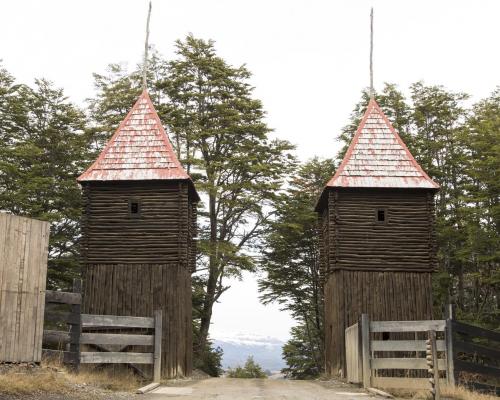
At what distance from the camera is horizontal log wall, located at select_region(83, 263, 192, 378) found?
25.3 metres

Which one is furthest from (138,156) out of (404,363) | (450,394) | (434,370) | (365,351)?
(434,370)

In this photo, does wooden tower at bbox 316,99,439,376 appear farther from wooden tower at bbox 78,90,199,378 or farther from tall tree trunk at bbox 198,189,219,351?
tall tree trunk at bbox 198,189,219,351

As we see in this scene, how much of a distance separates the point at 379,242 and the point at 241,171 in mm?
12854

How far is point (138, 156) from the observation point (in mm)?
27312

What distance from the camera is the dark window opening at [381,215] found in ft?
89.4

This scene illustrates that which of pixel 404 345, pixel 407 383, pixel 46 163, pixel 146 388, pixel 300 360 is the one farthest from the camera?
pixel 300 360

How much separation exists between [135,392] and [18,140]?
23515mm

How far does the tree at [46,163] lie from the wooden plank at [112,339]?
49.6 feet

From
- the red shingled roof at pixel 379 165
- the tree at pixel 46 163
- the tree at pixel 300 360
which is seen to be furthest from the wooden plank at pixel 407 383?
the tree at pixel 300 360

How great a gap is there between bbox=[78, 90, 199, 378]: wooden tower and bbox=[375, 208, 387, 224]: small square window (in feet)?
25.6

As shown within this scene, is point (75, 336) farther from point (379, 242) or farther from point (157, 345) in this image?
point (379, 242)

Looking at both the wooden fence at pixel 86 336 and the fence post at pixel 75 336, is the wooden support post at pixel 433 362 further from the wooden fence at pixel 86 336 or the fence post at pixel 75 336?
the fence post at pixel 75 336


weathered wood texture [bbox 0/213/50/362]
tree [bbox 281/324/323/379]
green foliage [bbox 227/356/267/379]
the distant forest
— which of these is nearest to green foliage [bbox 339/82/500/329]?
the distant forest

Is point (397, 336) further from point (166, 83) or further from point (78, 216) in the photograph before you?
point (166, 83)
